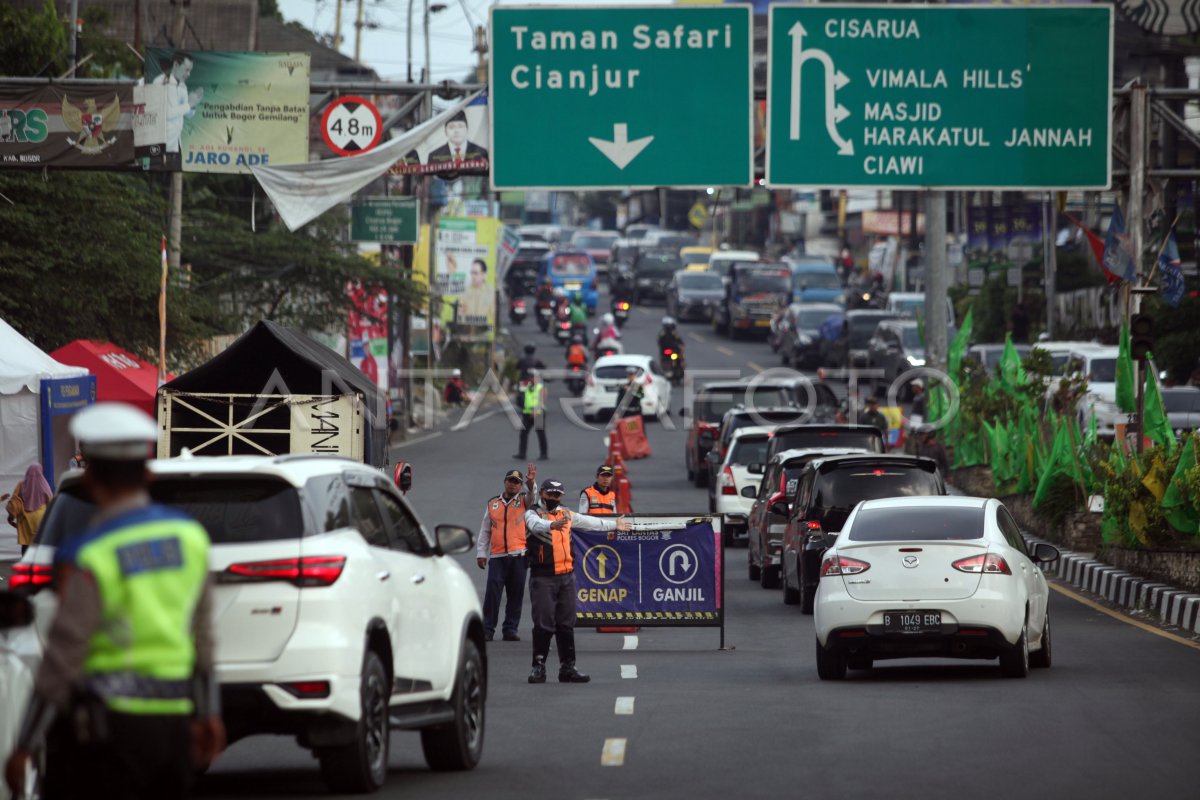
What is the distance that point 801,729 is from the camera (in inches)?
492

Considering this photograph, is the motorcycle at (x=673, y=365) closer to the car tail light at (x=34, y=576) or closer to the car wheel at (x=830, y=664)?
the car wheel at (x=830, y=664)

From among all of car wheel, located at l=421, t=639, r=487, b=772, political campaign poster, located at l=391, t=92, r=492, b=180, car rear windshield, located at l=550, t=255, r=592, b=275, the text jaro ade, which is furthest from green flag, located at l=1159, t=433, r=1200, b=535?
car rear windshield, located at l=550, t=255, r=592, b=275

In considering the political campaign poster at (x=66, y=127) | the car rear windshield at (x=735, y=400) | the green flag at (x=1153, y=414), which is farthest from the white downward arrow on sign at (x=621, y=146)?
the car rear windshield at (x=735, y=400)

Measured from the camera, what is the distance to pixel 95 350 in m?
28.3

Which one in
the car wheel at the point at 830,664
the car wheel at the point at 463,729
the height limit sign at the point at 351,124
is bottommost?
the car wheel at the point at 830,664

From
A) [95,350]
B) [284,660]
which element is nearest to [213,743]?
[284,660]

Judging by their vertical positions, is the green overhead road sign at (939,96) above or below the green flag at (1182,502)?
above

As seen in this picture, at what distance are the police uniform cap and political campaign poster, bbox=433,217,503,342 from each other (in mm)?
50339

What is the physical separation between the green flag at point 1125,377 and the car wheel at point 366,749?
51.4 ft

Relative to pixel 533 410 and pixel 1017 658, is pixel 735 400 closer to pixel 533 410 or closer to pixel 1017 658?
pixel 533 410

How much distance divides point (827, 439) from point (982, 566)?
11.6 meters

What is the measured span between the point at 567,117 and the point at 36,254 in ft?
36.9

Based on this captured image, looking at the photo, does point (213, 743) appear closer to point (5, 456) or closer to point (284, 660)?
point (284, 660)

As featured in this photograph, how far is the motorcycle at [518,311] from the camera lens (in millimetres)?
82938
